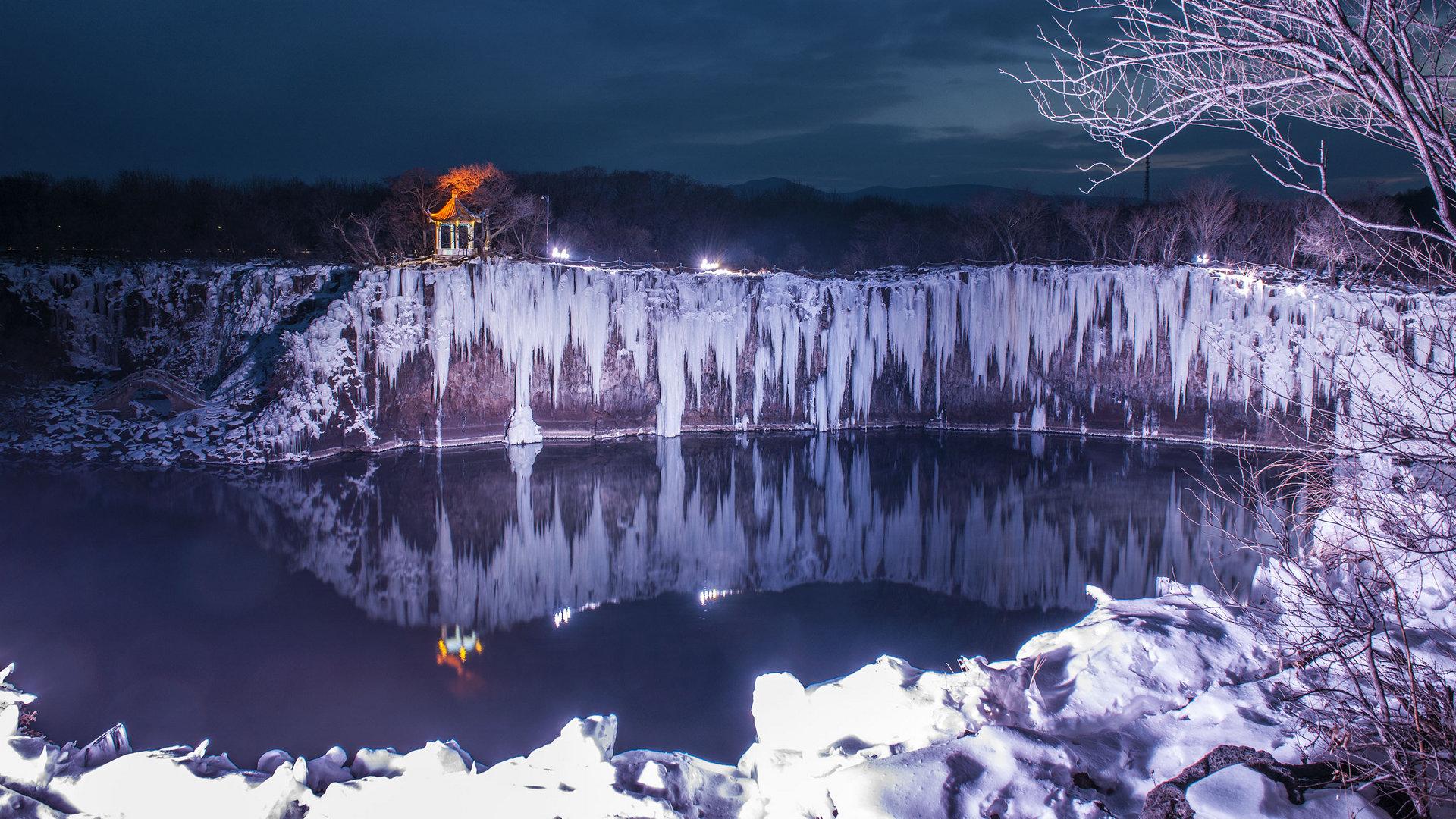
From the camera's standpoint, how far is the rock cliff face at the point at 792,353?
54.4 feet

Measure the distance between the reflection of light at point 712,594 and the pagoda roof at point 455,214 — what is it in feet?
45.2

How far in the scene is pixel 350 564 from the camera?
31.3 ft

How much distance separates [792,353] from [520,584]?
12613 mm

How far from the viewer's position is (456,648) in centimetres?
732

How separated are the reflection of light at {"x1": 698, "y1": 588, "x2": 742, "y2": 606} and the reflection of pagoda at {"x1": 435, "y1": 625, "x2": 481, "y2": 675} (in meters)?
2.40

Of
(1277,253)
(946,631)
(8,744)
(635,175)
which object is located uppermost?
(635,175)

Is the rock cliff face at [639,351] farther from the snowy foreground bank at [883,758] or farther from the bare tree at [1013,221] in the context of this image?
the snowy foreground bank at [883,758]

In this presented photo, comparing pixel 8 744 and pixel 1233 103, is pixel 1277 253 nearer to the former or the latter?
pixel 1233 103

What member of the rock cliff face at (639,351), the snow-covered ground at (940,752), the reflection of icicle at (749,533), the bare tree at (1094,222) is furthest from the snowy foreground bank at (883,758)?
the bare tree at (1094,222)

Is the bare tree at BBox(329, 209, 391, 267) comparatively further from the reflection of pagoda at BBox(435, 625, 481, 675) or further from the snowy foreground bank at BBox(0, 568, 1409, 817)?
the snowy foreground bank at BBox(0, 568, 1409, 817)

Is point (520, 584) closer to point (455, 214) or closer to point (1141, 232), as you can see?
point (455, 214)

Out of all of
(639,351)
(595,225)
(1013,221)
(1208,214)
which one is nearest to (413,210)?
(595,225)

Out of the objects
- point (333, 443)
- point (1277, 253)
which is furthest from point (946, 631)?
point (1277, 253)

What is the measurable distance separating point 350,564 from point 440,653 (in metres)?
3.08
